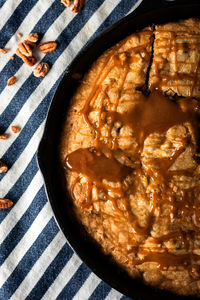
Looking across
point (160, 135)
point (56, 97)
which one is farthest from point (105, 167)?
point (56, 97)

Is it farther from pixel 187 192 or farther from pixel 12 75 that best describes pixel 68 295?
pixel 12 75

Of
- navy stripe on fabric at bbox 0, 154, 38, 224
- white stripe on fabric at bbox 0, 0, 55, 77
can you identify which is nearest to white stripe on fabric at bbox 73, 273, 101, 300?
navy stripe on fabric at bbox 0, 154, 38, 224

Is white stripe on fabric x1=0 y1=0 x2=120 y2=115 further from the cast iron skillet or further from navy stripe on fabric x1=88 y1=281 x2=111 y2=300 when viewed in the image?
navy stripe on fabric x1=88 y1=281 x2=111 y2=300

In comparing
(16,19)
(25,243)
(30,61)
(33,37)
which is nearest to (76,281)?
(25,243)

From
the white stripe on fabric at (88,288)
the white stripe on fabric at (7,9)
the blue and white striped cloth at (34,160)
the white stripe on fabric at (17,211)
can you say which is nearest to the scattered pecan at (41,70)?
the blue and white striped cloth at (34,160)

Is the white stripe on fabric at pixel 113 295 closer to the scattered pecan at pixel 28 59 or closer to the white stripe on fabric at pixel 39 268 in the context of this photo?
the white stripe on fabric at pixel 39 268

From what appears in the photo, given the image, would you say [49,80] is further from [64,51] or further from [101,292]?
[101,292]
